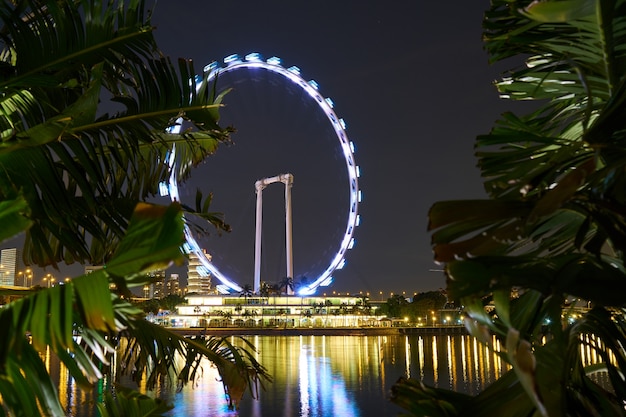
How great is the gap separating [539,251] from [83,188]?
6.23 feet

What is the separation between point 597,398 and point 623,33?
0.98 m

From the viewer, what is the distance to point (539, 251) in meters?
1.59

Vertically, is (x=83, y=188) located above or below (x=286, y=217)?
below

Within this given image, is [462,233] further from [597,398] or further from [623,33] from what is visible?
[623,33]

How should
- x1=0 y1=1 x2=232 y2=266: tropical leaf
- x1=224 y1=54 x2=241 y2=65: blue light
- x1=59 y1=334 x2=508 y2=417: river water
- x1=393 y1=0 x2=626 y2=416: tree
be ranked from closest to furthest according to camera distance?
x1=393 y1=0 x2=626 y2=416: tree, x1=0 y1=1 x2=232 y2=266: tropical leaf, x1=59 y1=334 x2=508 y2=417: river water, x1=224 y1=54 x2=241 y2=65: blue light

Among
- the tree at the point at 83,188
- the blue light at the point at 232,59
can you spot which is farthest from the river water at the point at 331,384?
the blue light at the point at 232,59

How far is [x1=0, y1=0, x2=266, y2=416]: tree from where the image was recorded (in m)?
1.29

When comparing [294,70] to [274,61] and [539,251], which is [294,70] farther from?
[539,251]

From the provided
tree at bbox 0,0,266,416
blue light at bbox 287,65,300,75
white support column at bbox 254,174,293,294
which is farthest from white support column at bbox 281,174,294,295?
tree at bbox 0,0,266,416

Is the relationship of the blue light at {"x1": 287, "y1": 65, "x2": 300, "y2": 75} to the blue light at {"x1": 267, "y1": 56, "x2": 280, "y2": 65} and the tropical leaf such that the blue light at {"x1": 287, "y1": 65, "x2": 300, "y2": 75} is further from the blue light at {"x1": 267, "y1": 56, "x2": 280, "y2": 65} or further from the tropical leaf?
the tropical leaf

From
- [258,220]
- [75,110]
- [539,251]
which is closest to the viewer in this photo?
[539,251]

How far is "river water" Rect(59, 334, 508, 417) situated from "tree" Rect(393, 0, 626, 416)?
51.8 feet

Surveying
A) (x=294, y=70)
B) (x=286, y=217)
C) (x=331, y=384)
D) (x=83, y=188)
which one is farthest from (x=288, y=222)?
(x=83, y=188)

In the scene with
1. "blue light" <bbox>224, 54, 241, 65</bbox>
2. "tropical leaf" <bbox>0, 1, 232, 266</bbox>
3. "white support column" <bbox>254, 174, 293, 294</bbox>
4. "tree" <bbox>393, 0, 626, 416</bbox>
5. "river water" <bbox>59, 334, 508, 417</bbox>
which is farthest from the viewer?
"white support column" <bbox>254, 174, 293, 294</bbox>
